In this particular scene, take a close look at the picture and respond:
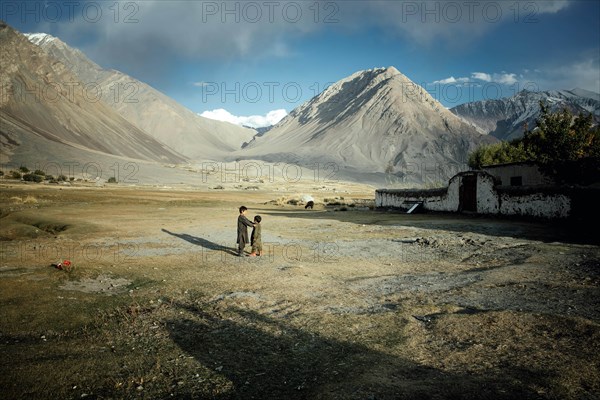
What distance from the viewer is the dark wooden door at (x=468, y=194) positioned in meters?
25.3

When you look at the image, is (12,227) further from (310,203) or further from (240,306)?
(310,203)

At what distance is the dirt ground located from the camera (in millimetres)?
4559

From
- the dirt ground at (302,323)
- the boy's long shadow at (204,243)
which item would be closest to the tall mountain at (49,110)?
the boy's long shadow at (204,243)

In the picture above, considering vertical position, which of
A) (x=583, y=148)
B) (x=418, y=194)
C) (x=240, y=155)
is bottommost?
(x=418, y=194)

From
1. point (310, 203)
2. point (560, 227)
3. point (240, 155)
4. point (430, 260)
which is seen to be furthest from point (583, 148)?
point (240, 155)

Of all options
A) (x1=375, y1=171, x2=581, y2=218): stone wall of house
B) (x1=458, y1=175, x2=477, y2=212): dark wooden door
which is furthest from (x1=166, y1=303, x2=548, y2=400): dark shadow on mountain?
(x1=458, y1=175, x2=477, y2=212): dark wooden door

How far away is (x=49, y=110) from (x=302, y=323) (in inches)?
5034

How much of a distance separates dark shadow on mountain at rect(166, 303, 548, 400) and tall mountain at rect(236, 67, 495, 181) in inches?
5017

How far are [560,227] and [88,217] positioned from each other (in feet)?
84.2

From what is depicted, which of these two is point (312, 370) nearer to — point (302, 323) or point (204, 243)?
point (302, 323)

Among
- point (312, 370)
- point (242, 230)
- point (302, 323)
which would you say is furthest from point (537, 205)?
point (312, 370)

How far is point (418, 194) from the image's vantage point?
30156 mm

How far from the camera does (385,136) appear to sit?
156500 millimetres

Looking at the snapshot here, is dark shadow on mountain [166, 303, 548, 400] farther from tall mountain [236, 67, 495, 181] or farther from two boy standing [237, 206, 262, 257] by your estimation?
tall mountain [236, 67, 495, 181]
